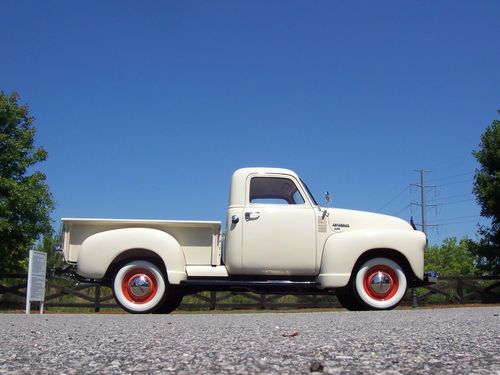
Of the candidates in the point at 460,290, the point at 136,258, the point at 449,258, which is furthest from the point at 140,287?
the point at 449,258

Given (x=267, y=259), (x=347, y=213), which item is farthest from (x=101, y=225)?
(x=347, y=213)

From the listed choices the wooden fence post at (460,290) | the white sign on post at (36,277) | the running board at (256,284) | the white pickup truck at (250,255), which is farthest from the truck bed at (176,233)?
the wooden fence post at (460,290)

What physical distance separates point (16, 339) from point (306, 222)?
5108mm

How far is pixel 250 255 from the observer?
27.6 feet

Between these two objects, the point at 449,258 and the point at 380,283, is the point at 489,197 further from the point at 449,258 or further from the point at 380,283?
the point at 449,258

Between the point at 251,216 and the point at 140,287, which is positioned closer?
Answer: the point at 140,287

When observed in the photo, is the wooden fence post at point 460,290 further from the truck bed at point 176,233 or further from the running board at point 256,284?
the truck bed at point 176,233

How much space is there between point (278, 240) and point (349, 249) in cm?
108

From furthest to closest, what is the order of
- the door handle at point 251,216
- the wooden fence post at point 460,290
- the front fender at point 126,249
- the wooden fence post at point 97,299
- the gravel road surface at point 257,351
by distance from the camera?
the wooden fence post at point 460,290
the wooden fence post at point 97,299
the door handle at point 251,216
the front fender at point 126,249
the gravel road surface at point 257,351

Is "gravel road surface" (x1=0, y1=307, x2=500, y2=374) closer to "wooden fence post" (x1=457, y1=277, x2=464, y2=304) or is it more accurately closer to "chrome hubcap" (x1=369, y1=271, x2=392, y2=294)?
"chrome hubcap" (x1=369, y1=271, x2=392, y2=294)

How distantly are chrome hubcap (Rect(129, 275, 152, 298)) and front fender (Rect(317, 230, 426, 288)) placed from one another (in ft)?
8.45

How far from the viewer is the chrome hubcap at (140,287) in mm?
8188

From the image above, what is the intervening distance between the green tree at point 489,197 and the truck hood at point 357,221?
553 inches

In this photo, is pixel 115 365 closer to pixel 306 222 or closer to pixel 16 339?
pixel 16 339
